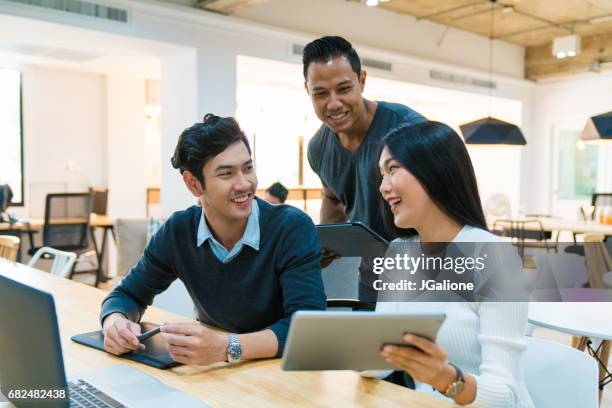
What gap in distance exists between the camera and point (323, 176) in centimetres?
240

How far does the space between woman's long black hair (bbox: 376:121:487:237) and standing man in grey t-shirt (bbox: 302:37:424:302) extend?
2.22 feet

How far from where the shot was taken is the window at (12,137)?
7.42 meters

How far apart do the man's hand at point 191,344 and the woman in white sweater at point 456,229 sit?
468mm

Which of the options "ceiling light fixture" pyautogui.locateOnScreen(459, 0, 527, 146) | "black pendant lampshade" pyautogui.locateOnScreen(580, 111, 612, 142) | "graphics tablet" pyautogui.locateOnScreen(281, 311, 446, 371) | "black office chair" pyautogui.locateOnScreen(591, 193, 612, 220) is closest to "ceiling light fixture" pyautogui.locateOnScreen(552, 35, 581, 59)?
"black office chair" pyautogui.locateOnScreen(591, 193, 612, 220)

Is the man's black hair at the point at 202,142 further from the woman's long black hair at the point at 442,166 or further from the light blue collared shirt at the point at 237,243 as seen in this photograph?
the woman's long black hair at the point at 442,166

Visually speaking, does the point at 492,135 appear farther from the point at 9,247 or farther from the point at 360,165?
the point at 9,247

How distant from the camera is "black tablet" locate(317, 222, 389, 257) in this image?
1.85 metres

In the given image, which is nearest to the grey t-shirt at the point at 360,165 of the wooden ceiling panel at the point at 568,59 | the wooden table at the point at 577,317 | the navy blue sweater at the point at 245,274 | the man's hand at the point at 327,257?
the man's hand at the point at 327,257

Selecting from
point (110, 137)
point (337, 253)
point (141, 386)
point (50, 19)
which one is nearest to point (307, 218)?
point (337, 253)

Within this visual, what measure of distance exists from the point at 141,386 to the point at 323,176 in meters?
1.36

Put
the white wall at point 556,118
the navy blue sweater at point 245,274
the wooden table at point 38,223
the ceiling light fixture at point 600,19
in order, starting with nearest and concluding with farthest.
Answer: the navy blue sweater at point 245,274 < the wooden table at point 38,223 < the ceiling light fixture at point 600,19 < the white wall at point 556,118

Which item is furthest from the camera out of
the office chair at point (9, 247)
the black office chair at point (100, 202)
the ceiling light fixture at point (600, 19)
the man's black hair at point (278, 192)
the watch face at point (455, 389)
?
the black office chair at point (100, 202)

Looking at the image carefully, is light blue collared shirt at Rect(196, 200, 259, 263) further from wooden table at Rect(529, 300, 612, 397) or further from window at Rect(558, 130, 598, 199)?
window at Rect(558, 130, 598, 199)

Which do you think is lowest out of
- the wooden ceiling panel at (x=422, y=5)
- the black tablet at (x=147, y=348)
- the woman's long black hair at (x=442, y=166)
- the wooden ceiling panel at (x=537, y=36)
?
the black tablet at (x=147, y=348)
